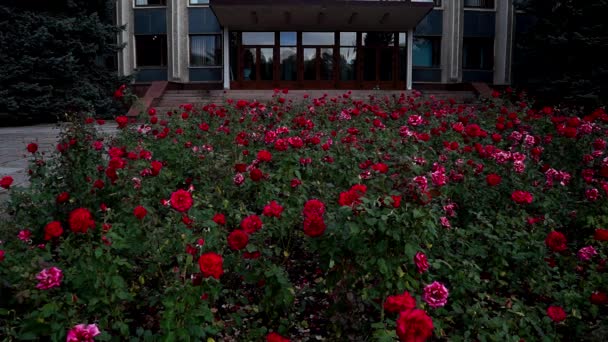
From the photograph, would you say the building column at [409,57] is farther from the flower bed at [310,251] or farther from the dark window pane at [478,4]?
the flower bed at [310,251]

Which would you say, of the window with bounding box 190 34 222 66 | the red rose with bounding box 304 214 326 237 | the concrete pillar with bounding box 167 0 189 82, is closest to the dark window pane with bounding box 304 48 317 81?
the window with bounding box 190 34 222 66

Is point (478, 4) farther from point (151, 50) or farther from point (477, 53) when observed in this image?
point (151, 50)

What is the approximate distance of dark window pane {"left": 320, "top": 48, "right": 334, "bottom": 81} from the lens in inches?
944

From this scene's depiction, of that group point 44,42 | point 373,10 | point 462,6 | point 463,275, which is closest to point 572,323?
point 463,275

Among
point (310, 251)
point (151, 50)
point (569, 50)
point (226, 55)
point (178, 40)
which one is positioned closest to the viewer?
point (310, 251)

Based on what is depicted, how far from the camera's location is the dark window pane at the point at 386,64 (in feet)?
78.8

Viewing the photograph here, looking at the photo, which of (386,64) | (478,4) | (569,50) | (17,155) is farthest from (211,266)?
(478,4)

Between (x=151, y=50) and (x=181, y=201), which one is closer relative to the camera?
(x=181, y=201)

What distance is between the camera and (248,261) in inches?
99.1

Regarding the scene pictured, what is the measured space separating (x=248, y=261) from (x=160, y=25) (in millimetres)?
23821

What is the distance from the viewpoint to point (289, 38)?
78.1 ft

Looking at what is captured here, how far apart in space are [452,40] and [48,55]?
1781 cm

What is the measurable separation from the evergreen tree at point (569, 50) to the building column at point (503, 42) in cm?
575

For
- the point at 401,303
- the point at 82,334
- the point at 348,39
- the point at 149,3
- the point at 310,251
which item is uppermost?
the point at 149,3
